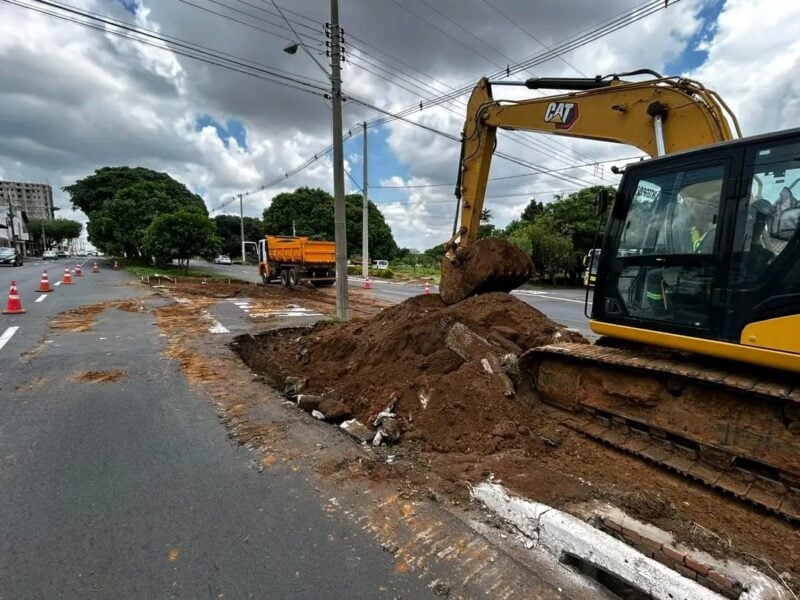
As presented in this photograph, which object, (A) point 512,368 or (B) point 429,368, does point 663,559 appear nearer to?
(A) point 512,368

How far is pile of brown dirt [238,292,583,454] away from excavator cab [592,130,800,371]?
4.54 ft

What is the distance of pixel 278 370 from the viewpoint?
281 inches

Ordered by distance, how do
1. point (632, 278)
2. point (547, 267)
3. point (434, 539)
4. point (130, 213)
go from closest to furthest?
point (434, 539) → point (632, 278) → point (547, 267) → point (130, 213)

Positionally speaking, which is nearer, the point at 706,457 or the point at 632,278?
the point at 706,457

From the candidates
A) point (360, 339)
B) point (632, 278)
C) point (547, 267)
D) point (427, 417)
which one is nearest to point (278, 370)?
point (360, 339)

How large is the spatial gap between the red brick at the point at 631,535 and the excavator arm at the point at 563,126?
11.4 feet

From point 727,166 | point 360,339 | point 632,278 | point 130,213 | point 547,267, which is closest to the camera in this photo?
point 727,166

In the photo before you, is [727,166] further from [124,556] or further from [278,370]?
[278,370]

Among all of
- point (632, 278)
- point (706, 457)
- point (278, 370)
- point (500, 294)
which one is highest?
point (632, 278)

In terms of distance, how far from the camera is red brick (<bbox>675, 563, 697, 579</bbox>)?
234 cm

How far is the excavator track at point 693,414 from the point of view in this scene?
3080 mm

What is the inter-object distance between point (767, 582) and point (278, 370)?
6209mm

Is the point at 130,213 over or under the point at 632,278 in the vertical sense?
over

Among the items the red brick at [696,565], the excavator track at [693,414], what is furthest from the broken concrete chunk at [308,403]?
the red brick at [696,565]
